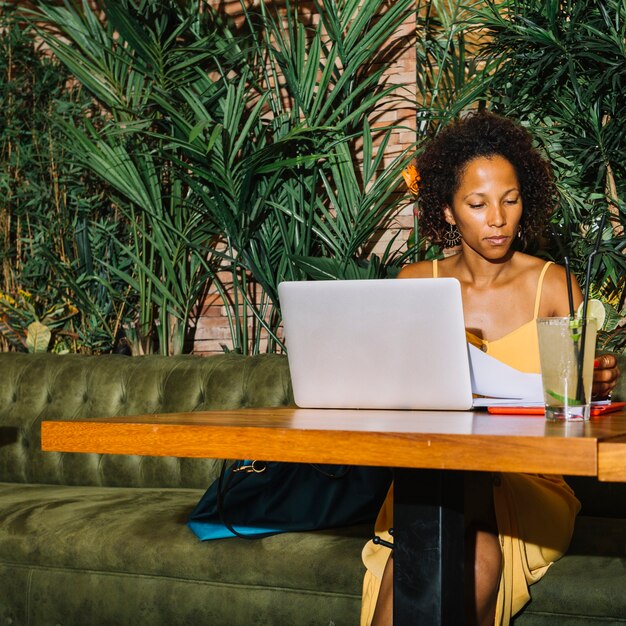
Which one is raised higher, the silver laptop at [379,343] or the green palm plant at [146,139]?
the green palm plant at [146,139]

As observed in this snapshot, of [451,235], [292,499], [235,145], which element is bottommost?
[292,499]

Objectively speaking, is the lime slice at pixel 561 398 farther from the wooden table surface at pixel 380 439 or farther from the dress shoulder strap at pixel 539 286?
the dress shoulder strap at pixel 539 286

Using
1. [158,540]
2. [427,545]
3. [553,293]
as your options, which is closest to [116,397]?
[158,540]

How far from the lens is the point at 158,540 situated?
88.3 inches

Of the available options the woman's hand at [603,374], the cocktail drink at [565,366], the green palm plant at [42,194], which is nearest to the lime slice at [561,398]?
the cocktail drink at [565,366]

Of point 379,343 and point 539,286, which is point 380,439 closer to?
point 379,343

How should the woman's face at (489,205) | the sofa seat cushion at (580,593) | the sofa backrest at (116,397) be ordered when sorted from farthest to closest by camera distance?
the sofa backrest at (116,397)
the woman's face at (489,205)
the sofa seat cushion at (580,593)

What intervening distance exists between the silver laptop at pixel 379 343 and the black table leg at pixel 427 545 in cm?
19

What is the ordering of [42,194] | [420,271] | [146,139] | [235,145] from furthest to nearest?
1. [42,194]
2. [146,139]
3. [235,145]
4. [420,271]

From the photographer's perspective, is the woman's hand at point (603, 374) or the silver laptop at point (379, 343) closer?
the silver laptop at point (379, 343)

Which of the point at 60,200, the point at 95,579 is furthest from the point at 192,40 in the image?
the point at 95,579

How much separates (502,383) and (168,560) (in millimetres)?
1009

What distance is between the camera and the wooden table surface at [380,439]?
1023mm

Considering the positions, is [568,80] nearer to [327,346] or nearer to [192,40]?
[192,40]
